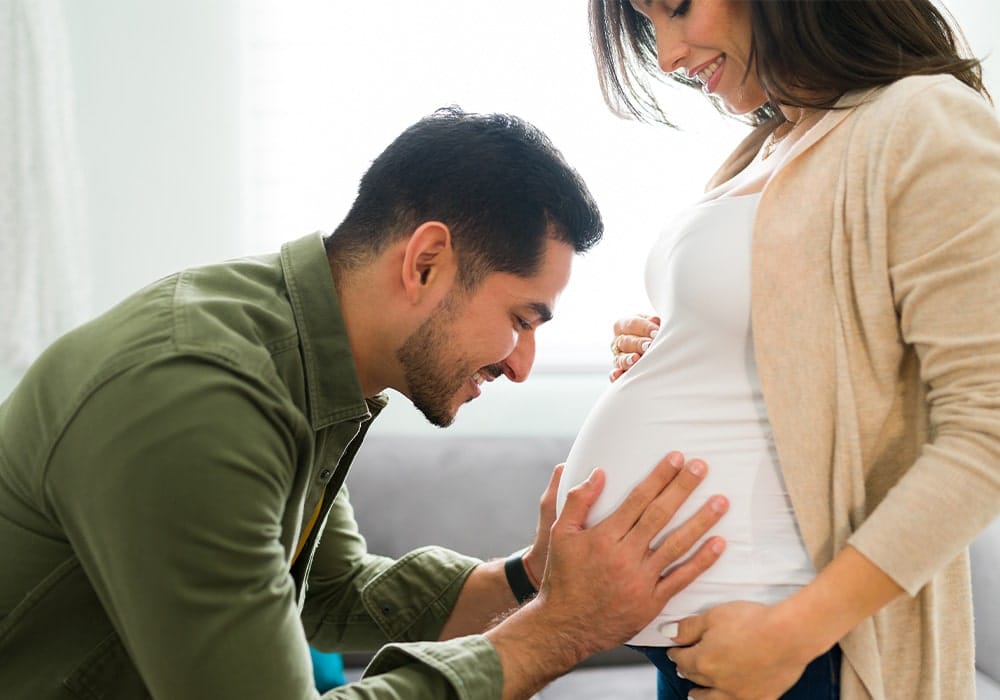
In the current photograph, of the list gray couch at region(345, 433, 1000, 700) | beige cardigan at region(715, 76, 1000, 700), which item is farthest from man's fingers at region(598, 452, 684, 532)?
gray couch at region(345, 433, 1000, 700)

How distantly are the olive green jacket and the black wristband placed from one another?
0.27m

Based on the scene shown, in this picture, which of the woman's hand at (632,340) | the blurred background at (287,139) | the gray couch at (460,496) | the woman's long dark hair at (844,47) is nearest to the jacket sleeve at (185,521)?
the woman's hand at (632,340)

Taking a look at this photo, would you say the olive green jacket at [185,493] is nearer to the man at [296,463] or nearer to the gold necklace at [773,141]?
the man at [296,463]

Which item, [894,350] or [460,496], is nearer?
[894,350]

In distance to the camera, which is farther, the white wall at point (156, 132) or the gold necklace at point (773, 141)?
the white wall at point (156, 132)

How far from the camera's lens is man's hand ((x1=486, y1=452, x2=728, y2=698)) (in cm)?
98

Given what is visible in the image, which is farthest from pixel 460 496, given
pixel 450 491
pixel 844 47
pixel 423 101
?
pixel 844 47

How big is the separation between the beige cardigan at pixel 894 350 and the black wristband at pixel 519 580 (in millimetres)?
504

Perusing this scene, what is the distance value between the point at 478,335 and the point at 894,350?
50 centimetres

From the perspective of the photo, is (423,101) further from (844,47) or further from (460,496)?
A: (844,47)

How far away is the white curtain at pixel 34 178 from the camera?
234cm

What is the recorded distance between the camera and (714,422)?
3.26ft

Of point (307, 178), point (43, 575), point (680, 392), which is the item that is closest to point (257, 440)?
point (43, 575)

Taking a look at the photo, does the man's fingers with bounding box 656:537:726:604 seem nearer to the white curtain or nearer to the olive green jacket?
the olive green jacket
